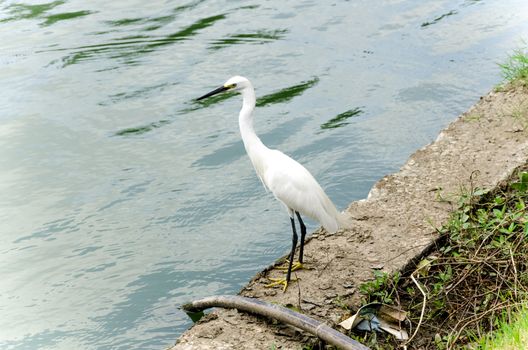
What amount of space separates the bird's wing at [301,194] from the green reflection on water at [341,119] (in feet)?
9.93

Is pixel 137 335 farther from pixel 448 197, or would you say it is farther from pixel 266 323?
pixel 448 197

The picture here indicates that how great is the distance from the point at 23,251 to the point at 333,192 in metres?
2.63

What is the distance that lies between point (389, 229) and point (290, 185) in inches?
29.4

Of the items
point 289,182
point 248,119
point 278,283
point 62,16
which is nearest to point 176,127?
point 248,119

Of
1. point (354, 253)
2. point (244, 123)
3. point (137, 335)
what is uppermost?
point (244, 123)

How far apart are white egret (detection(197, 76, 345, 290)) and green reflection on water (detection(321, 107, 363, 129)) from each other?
2.92 meters

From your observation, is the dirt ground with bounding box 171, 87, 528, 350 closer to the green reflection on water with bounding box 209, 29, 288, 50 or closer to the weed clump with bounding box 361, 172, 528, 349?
the weed clump with bounding box 361, 172, 528, 349

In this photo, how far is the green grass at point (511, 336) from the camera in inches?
133

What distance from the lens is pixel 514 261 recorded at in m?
4.30

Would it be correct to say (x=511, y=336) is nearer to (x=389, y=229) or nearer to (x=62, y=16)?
(x=389, y=229)

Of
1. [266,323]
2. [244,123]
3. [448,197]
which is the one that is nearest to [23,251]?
[244,123]

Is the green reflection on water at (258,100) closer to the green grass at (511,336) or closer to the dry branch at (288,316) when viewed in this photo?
the dry branch at (288,316)

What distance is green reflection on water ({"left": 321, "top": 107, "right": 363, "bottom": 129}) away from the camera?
7.81 metres

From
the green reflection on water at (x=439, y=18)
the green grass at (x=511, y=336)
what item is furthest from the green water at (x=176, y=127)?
the green grass at (x=511, y=336)
